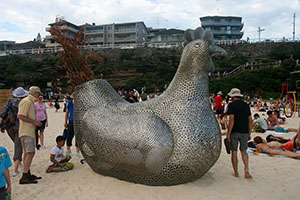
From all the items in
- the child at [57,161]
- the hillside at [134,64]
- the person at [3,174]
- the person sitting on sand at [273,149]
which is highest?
the hillside at [134,64]

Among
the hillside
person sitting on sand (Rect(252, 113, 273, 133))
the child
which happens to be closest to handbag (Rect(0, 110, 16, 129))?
→ the child

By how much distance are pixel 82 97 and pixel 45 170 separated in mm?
1796

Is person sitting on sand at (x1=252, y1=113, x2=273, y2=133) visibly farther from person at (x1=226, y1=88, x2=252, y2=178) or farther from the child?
the child

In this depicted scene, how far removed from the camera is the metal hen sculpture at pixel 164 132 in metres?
3.46

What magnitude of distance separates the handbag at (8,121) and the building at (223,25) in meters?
61.2

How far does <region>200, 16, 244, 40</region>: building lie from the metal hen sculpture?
6059 centimetres

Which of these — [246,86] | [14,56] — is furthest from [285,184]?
[14,56]

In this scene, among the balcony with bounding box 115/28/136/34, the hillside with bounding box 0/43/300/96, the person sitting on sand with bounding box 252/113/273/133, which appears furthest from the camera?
the balcony with bounding box 115/28/136/34

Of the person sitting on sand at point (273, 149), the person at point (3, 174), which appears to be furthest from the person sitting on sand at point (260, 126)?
the person at point (3, 174)

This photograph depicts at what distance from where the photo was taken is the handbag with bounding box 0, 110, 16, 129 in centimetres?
441

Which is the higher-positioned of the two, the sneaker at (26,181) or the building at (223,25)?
the building at (223,25)

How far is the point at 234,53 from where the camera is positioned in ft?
139

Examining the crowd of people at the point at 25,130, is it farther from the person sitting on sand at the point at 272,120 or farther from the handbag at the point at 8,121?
the person sitting on sand at the point at 272,120

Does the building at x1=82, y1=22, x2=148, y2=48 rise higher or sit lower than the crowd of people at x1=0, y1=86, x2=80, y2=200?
higher
